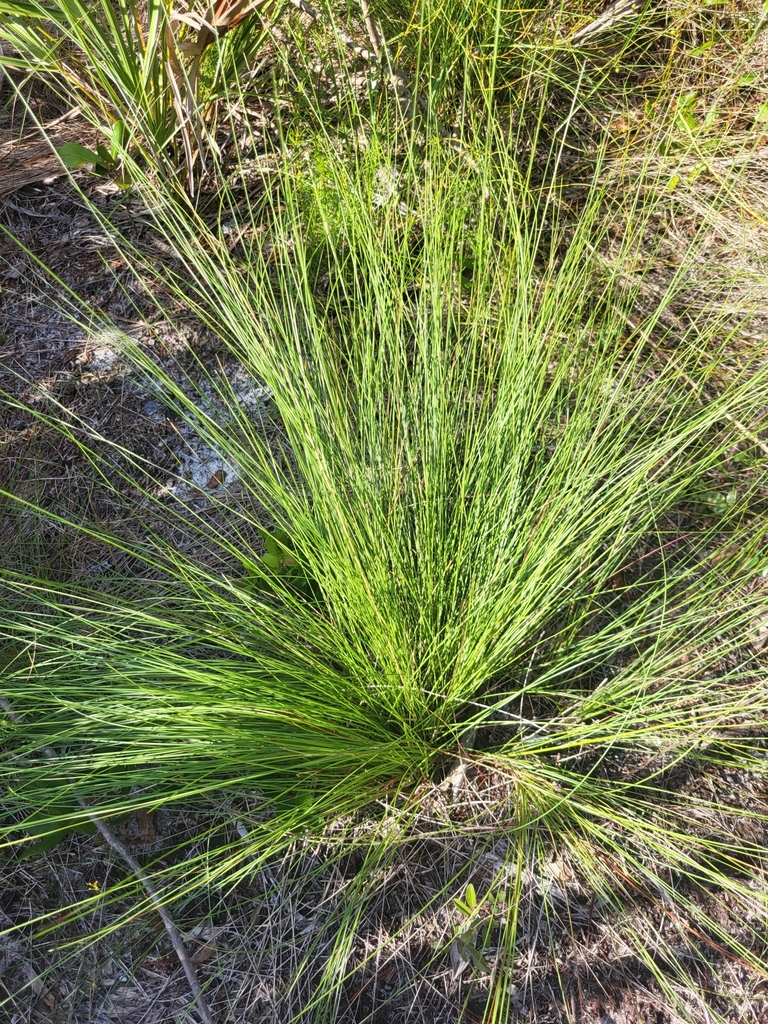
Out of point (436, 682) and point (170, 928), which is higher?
point (436, 682)

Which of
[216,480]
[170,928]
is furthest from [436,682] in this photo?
[216,480]

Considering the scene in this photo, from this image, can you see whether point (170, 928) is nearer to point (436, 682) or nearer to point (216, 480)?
point (436, 682)

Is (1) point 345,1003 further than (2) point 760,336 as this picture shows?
No

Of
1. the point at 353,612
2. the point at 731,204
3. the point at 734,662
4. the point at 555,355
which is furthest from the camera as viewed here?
the point at 731,204

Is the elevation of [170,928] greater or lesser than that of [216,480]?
lesser

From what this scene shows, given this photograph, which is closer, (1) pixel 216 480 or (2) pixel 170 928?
(2) pixel 170 928

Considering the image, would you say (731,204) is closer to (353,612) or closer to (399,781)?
(353,612)

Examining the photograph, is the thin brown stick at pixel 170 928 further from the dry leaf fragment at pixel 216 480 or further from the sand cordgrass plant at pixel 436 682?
the dry leaf fragment at pixel 216 480

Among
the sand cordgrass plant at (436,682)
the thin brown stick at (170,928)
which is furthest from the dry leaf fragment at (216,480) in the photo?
the thin brown stick at (170,928)

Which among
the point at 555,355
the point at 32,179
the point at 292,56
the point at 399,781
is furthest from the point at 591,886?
the point at 32,179

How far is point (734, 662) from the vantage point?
1.52m

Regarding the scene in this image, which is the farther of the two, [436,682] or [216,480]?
[216,480]

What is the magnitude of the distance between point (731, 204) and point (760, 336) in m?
0.34

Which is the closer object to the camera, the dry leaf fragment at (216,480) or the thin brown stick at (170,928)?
the thin brown stick at (170,928)
